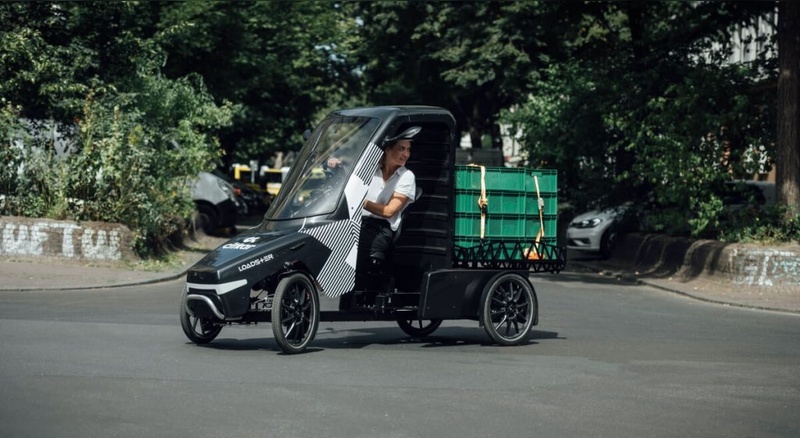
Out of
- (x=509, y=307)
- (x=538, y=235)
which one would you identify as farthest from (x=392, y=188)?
(x=538, y=235)

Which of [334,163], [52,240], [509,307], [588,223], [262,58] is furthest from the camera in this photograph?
[262,58]

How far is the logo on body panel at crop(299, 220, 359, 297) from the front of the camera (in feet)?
36.5

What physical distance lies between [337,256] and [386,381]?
6.85 ft

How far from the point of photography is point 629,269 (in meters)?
26.4

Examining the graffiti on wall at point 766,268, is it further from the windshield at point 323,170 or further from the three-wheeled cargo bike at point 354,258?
the windshield at point 323,170

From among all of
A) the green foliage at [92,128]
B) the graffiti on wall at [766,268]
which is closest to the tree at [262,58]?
the green foliage at [92,128]

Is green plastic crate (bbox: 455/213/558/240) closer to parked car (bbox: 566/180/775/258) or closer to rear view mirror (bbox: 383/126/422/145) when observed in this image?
rear view mirror (bbox: 383/126/422/145)

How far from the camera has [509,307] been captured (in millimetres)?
12234

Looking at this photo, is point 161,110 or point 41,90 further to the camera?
point 161,110

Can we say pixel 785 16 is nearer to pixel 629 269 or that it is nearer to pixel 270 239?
pixel 629 269

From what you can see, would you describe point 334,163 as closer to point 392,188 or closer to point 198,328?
point 392,188

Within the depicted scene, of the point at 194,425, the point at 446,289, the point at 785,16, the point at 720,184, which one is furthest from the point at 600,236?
the point at 194,425

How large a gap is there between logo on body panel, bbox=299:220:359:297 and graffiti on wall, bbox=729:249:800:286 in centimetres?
1106

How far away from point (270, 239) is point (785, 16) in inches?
541
